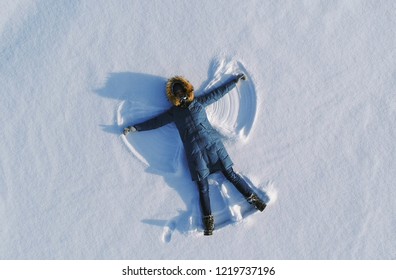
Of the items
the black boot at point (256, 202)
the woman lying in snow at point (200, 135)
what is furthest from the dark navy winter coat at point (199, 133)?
the black boot at point (256, 202)

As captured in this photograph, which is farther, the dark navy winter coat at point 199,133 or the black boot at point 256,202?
the black boot at point 256,202

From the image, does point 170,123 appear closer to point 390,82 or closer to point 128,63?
point 128,63

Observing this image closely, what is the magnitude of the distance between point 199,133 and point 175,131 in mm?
248

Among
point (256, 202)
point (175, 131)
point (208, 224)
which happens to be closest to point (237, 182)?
point (256, 202)

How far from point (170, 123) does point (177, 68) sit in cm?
38

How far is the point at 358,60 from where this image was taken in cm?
247

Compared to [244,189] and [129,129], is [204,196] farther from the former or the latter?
[129,129]

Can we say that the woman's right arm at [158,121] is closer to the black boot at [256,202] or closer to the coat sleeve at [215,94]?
the coat sleeve at [215,94]

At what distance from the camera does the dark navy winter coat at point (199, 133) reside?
7.62 feet

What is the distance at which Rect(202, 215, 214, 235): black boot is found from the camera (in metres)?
2.45

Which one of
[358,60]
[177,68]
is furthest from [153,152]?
[358,60]

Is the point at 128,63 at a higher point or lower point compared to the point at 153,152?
higher

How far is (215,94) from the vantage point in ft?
7.77

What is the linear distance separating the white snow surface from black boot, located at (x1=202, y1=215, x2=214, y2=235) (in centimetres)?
10
